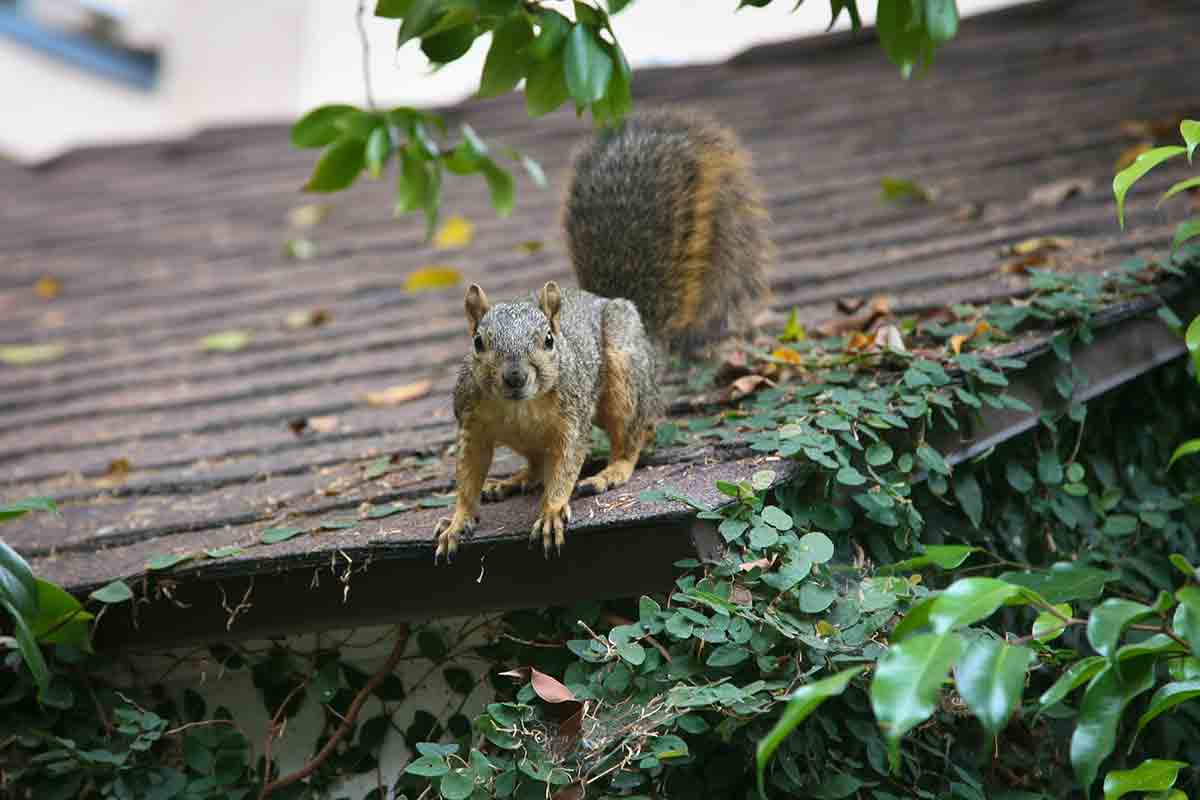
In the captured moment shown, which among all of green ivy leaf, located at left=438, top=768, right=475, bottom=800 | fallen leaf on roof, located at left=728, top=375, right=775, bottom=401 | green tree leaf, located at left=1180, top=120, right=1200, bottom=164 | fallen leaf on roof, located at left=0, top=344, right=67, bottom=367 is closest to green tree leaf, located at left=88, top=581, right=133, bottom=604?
green ivy leaf, located at left=438, top=768, right=475, bottom=800

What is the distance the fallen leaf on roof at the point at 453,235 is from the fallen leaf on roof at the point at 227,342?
825mm

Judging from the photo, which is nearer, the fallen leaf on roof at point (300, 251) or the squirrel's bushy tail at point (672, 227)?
the squirrel's bushy tail at point (672, 227)

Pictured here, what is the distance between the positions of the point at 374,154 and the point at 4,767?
150cm

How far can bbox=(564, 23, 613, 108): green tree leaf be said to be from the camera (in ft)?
7.70

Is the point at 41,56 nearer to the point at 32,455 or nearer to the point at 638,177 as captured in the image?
the point at 32,455

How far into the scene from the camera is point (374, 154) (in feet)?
9.83

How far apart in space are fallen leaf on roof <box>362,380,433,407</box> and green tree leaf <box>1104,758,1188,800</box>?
207 cm

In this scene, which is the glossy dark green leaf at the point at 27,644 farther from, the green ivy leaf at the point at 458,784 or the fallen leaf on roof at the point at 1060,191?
the fallen leaf on roof at the point at 1060,191

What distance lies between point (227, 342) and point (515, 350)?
2.36 m

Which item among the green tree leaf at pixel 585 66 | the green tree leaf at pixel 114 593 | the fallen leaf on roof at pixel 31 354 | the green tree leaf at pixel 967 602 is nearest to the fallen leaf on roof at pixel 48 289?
the fallen leaf on roof at pixel 31 354

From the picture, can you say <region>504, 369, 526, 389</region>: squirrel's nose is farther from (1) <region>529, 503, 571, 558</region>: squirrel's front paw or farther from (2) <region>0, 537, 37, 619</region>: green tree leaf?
(2) <region>0, 537, 37, 619</region>: green tree leaf

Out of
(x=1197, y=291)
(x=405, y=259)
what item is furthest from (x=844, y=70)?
(x=1197, y=291)

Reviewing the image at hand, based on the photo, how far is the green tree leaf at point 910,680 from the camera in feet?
4.78

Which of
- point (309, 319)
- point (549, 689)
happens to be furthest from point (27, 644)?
point (309, 319)
